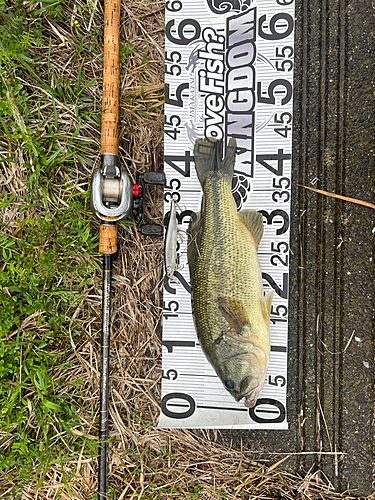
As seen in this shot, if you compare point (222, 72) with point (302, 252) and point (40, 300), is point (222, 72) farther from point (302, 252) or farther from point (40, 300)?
point (40, 300)

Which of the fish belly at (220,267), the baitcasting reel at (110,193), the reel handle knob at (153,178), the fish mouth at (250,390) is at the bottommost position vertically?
the fish mouth at (250,390)

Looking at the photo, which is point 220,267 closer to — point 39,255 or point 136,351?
point 136,351

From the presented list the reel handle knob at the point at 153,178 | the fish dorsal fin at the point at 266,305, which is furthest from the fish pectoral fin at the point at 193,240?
the fish dorsal fin at the point at 266,305

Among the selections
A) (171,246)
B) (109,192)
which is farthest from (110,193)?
(171,246)

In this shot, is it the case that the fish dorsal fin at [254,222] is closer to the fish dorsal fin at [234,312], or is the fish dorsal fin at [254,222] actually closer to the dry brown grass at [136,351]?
the fish dorsal fin at [234,312]

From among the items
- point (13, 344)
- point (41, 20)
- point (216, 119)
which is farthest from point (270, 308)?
point (41, 20)

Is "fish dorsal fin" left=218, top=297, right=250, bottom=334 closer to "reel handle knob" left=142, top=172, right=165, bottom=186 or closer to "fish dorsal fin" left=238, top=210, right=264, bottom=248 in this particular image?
"fish dorsal fin" left=238, top=210, right=264, bottom=248

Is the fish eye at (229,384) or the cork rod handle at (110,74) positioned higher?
the cork rod handle at (110,74)
